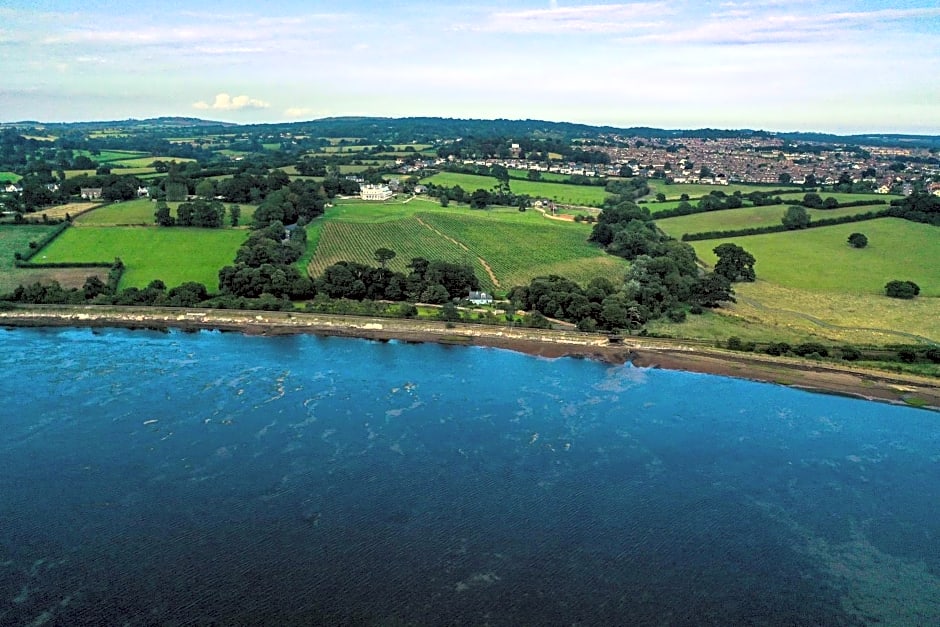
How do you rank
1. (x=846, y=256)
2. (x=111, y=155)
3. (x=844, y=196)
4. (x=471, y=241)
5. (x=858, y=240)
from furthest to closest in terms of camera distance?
(x=111, y=155) < (x=844, y=196) < (x=858, y=240) < (x=471, y=241) < (x=846, y=256)

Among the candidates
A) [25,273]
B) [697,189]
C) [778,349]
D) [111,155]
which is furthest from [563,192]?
[111,155]

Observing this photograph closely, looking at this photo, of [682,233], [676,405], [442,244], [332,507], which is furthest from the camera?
[682,233]

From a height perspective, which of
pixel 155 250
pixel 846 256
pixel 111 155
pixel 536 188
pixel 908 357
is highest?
pixel 111 155

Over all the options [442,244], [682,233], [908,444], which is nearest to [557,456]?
[908,444]

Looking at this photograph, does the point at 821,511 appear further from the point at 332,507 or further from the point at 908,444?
the point at 332,507

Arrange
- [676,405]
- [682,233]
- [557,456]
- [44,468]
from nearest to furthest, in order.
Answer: [44,468] < [557,456] < [676,405] < [682,233]

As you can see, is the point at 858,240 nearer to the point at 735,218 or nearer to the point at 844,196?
the point at 735,218
